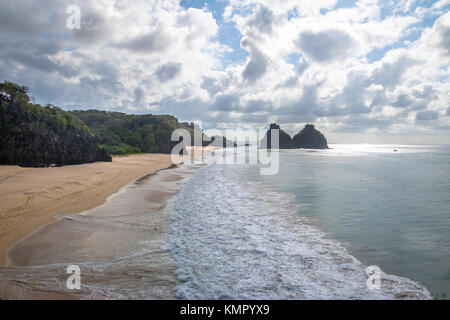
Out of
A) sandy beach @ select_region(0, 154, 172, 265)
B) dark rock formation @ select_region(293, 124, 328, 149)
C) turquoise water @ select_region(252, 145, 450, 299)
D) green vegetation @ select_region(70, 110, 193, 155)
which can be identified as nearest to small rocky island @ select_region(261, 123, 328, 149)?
dark rock formation @ select_region(293, 124, 328, 149)

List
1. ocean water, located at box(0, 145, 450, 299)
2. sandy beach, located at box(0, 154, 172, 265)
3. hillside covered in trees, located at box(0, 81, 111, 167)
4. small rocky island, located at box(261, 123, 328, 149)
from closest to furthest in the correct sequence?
ocean water, located at box(0, 145, 450, 299) < sandy beach, located at box(0, 154, 172, 265) < hillside covered in trees, located at box(0, 81, 111, 167) < small rocky island, located at box(261, 123, 328, 149)

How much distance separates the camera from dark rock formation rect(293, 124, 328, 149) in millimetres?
161625

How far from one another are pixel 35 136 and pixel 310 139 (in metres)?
160

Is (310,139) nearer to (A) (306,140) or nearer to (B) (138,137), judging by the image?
(A) (306,140)

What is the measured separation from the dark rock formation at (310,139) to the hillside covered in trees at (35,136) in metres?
153

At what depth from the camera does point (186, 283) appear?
466cm

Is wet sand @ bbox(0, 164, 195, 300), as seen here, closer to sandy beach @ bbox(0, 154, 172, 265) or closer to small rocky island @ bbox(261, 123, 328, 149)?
sandy beach @ bbox(0, 154, 172, 265)

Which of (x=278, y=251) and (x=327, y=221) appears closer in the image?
(x=278, y=251)

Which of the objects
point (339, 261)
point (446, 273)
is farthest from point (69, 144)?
point (446, 273)

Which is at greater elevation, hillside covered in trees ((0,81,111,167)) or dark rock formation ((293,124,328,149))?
dark rock formation ((293,124,328,149))

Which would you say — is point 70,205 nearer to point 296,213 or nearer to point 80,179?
point 80,179

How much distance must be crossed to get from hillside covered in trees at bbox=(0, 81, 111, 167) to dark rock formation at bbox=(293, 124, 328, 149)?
500 ft

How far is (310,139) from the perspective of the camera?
532ft

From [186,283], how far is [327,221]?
20.4ft
